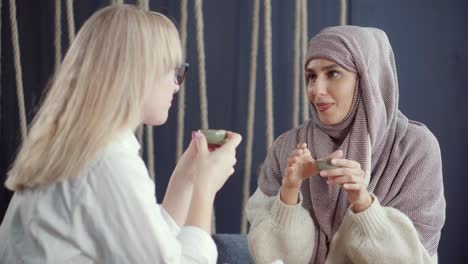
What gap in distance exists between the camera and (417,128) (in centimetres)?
179

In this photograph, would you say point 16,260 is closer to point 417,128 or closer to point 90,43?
point 90,43

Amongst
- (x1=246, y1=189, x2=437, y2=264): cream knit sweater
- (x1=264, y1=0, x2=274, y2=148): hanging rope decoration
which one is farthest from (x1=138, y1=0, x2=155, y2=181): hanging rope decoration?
(x1=246, y1=189, x2=437, y2=264): cream knit sweater

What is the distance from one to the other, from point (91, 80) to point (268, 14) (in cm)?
109

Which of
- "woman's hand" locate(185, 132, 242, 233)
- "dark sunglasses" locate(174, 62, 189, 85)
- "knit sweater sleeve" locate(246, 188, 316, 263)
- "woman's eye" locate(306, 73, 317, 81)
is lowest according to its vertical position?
"knit sweater sleeve" locate(246, 188, 316, 263)

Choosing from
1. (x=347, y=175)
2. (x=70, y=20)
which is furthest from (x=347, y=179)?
(x=70, y=20)

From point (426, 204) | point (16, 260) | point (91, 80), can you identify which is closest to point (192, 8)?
point (426, 204)

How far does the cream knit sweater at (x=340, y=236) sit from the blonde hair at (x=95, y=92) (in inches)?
23.2

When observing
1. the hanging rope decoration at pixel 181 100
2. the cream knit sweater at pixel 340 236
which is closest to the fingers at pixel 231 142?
the cream knit sweater at pixel 340 236

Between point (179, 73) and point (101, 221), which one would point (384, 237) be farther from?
point (101, 221)

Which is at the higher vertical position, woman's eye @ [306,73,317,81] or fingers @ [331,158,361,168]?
woman's eye @ [306,73,317,81]

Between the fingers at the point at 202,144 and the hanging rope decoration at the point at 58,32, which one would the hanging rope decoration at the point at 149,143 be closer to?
the hanging rope decoration at the point at 58,32

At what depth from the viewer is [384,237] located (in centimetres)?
162

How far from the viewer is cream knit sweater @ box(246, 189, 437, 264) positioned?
1618 mm

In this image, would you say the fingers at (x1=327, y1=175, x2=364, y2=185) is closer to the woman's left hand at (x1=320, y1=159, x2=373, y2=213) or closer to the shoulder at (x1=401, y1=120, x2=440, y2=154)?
the woman's left hand at (x1=320, y1=159, x2=373, y2=213)
